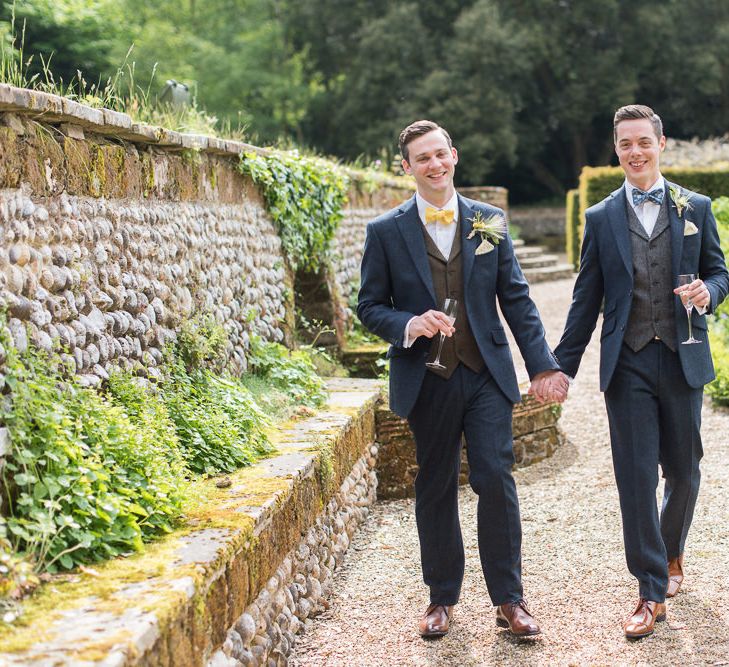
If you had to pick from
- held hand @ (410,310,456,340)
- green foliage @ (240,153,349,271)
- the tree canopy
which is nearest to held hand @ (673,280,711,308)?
held hand @ (410,310,456,340)

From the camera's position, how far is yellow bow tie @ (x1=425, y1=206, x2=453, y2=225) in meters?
3.72

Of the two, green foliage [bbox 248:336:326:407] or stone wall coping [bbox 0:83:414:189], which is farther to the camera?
green foliage [bbox 248:336:326:407]

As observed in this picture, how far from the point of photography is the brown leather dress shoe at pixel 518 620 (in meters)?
3.67

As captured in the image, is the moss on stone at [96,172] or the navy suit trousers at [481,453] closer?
the navy suit trousers at [481,453]

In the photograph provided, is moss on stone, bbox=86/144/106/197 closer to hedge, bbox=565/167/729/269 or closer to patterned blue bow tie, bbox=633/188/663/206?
patterned blue bow tie, bbox=633/188/663/206

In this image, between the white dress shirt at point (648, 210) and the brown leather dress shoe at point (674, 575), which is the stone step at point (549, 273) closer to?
the brown leather dress shoe at point (674, 575)

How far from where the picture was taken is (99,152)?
4031 mm

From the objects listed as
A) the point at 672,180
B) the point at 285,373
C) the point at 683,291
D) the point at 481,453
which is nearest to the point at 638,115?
the point at 683,291

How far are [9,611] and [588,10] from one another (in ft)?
89.3

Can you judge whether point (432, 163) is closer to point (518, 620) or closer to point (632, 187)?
point (632, 187)

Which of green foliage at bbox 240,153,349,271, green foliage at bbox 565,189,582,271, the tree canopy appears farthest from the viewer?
the tree canopy

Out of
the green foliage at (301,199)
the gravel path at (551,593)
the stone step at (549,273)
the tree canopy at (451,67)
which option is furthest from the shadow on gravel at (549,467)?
the tree canopy at (451,67)

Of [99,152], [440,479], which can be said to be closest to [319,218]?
[99,152]

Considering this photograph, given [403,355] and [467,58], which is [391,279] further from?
[467,58]
